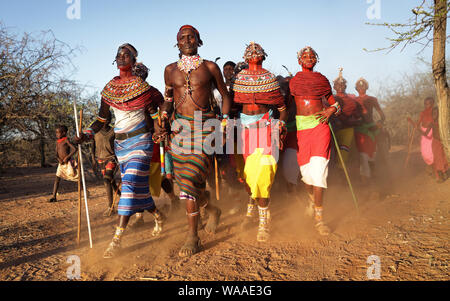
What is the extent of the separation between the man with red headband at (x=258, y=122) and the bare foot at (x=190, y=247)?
80cm

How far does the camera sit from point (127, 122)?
4.07 metres

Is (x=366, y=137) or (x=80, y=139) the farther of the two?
(x=366, y=137)

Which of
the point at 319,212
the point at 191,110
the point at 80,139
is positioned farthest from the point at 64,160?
the point at 319,212

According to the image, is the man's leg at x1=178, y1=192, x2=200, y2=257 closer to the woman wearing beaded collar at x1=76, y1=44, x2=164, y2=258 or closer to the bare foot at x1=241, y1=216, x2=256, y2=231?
the woman wearing beaded collar at x1=76, y1=44, x2=164, y2=258

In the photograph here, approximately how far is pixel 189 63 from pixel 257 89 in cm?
95

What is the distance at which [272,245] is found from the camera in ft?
12.7

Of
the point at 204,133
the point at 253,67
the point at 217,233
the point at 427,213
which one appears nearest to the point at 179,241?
the point at 217,233

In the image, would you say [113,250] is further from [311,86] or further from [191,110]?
[311,86]

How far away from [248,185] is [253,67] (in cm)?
160

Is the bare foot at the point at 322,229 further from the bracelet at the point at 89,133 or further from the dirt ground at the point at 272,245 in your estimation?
the bracelet at the point at 89,133

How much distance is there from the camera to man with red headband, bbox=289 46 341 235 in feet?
14.5

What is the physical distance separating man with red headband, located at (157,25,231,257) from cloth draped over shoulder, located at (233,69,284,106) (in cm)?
36

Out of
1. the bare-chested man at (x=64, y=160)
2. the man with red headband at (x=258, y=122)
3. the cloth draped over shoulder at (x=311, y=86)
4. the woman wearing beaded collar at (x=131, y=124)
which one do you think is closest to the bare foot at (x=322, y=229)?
the man with red headband at (x=258, y=122)
